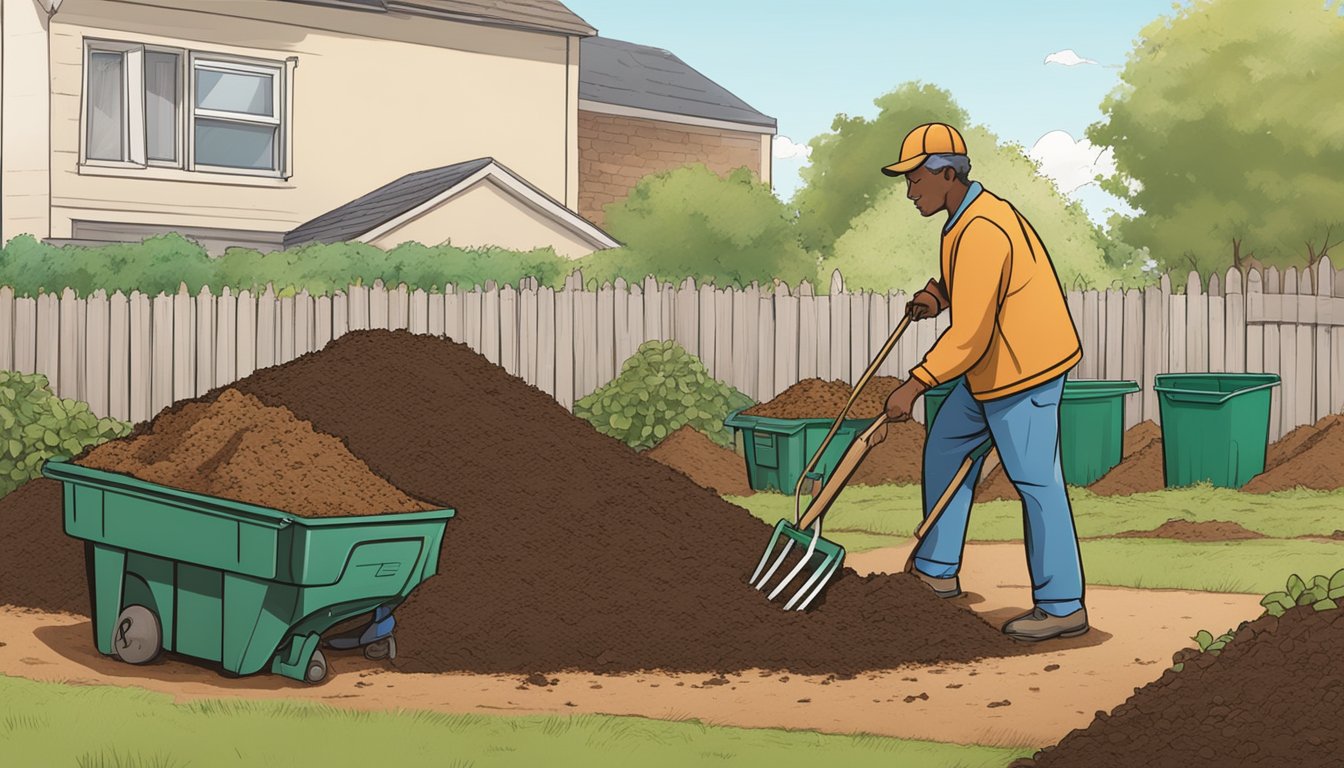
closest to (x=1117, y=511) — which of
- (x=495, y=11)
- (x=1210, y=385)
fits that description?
(x=1210, y=385)

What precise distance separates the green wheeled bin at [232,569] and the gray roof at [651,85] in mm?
21100

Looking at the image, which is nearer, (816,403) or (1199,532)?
(1199,532)

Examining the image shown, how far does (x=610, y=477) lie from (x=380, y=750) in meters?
2.83

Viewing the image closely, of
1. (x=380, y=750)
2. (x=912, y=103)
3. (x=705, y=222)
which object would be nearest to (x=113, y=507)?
(x=380, y=750)

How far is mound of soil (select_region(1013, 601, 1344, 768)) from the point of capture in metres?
4.68

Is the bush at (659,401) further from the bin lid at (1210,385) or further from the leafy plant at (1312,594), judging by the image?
the leafy plant at (1312,594)

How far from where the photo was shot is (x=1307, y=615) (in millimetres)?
5418

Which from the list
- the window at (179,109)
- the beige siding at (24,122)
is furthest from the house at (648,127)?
the beige siding at (24,122)

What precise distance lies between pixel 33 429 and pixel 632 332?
5544 mm

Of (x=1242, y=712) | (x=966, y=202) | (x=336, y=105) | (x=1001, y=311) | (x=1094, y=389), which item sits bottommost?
(x=1242, y=712)

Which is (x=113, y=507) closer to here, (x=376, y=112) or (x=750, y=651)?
(x=750, y=651)

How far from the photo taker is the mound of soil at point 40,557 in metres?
8.16

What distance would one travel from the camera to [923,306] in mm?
7566

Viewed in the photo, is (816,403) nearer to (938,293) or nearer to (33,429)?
(938,293)
